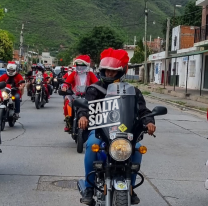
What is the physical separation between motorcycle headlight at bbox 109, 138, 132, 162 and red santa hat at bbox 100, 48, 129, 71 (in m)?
0.97

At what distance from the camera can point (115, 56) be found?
16.9 feet

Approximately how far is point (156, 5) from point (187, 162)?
366 feet

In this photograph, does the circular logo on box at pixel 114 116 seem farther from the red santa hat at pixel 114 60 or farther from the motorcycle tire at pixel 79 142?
the motorcycle tire at pixel 79 142

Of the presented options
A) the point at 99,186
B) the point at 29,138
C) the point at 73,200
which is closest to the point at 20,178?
the point at 73,200

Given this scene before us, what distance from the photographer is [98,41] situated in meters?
68.6

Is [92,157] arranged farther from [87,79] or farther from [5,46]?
[5,46]

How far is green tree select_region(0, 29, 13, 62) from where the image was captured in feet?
208

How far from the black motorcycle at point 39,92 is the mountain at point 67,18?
77.6 meters

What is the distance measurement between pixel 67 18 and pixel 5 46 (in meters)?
44.0

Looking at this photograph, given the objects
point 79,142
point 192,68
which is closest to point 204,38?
point 192,68

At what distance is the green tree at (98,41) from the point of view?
226ft

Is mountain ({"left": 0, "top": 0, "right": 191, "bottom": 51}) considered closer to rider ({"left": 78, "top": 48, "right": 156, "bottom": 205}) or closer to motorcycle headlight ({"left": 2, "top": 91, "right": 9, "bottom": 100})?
motorcycle headlight ({"left": 2, "top": 91, "right": 9, "bottom": 100})

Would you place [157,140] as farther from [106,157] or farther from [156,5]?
[156,5]

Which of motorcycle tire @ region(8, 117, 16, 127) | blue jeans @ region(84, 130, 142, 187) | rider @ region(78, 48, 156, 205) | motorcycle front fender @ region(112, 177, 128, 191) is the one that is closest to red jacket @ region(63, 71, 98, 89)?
motorcycle tire @ region(8, 117, 16, 127)
